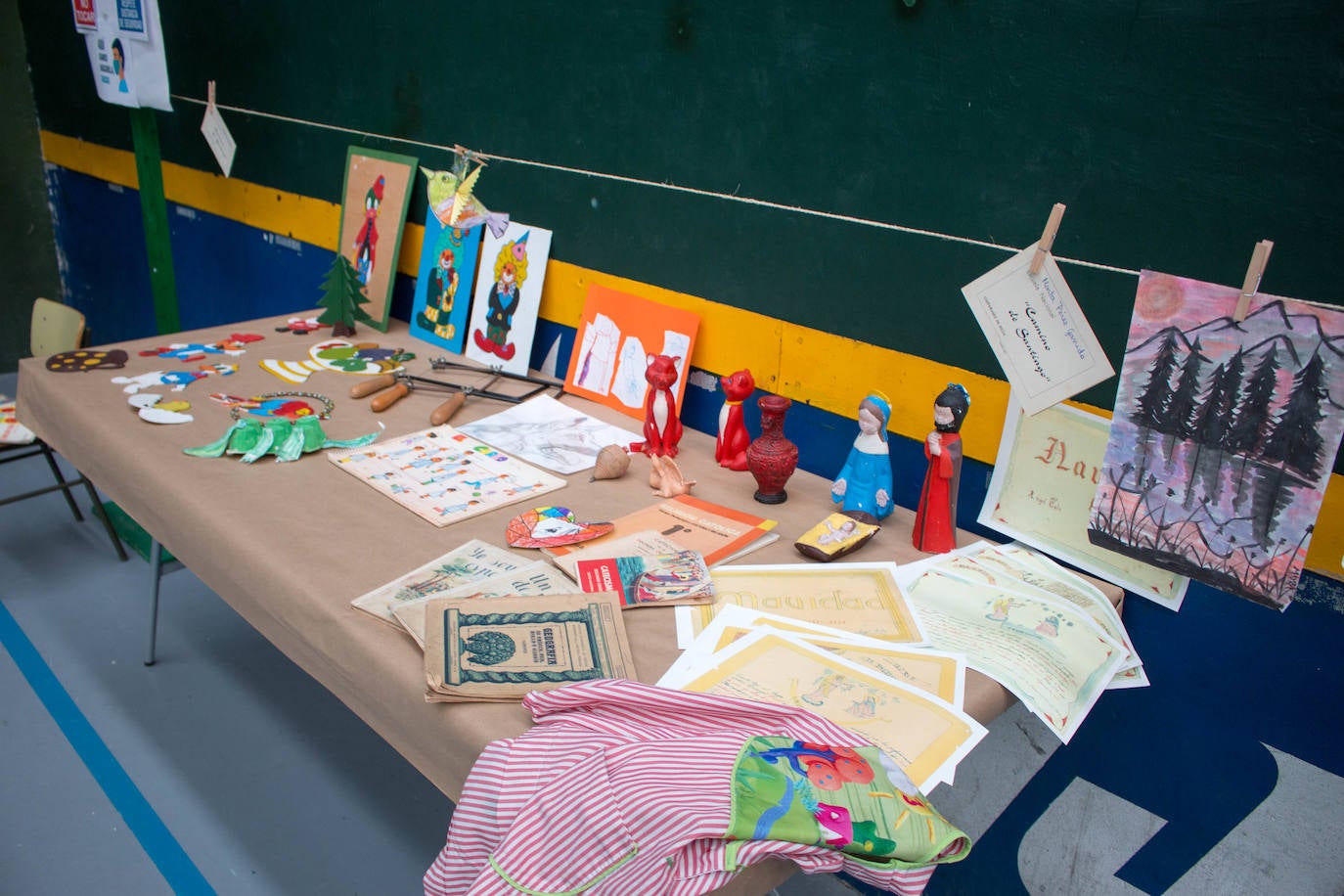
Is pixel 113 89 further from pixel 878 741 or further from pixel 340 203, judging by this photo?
pixel 878 741

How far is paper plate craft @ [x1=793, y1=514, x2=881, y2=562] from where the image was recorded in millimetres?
1316

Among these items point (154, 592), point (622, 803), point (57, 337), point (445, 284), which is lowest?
point (154, 592)

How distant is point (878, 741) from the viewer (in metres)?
0.97

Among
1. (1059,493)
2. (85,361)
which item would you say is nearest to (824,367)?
(1059,493)

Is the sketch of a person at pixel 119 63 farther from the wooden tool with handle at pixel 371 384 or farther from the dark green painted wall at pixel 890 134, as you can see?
the wooden tool with handle at pixel 371 384

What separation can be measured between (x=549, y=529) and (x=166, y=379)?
1.10 metres

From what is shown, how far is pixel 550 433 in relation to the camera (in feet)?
5.78

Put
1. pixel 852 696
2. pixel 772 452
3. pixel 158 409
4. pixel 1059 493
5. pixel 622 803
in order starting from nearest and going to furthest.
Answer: pixel 622 803 < pixel 852 696 < pixel 1059 493 < pixel 772 452 < pixel 158 409

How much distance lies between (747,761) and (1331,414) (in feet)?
2.79

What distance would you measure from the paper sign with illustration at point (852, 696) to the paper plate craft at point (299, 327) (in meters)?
1.71

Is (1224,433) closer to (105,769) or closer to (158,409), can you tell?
(158,409)

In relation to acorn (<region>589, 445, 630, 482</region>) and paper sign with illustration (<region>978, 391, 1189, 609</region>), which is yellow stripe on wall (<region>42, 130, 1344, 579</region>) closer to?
paper sign with illustration (<region>978, 391, 1189, 609</region>)

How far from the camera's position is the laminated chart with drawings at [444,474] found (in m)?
1.47

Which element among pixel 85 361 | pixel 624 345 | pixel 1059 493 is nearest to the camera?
pixel 1059 493
